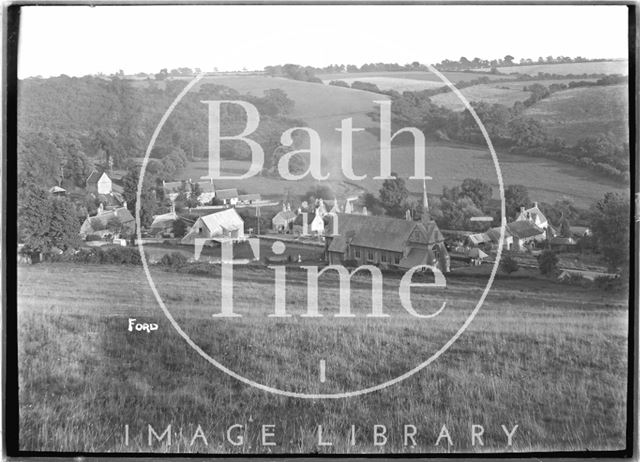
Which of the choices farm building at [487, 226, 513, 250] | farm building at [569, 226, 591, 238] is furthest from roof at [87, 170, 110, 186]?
farm building at [569, 226, 591, 238]

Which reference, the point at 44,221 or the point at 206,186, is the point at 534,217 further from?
the point at 44,221

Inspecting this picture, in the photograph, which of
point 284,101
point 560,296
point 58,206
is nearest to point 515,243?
point 560,296

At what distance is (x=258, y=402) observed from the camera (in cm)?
475

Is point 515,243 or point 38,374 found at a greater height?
point 515,243

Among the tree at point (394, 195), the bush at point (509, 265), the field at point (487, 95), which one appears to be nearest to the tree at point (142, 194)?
the tree at point (394, 195)

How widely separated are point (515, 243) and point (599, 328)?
0.80 metres

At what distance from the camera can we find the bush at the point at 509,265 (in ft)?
15.8

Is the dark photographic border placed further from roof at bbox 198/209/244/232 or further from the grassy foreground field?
roof at bbox 198/209/244/232

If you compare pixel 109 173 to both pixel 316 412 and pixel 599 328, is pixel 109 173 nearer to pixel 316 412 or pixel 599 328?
pixel 316 412

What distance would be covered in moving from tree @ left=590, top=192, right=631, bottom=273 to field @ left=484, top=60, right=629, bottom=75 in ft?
2.71

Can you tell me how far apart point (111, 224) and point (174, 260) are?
1.64 ft

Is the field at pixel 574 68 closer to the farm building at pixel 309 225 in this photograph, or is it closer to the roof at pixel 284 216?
the farm building at pixel 309 225

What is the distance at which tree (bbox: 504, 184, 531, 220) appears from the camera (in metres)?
4.82

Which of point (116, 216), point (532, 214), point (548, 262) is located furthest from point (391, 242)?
point (116, 216)
